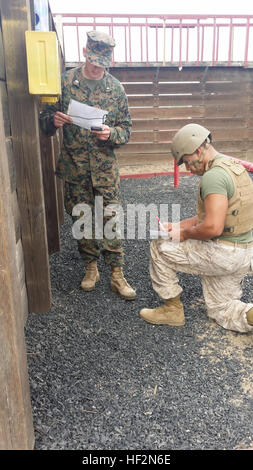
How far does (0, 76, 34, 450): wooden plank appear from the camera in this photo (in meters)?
1.17

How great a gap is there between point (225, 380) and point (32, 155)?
67.3 inches

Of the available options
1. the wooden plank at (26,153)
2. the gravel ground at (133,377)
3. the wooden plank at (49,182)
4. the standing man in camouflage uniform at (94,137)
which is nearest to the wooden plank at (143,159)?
the wooden plank at (49,182)

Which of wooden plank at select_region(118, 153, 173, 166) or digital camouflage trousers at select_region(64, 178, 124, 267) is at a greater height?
digital camouflage trousers at select_region(64, 178, 124, 267)

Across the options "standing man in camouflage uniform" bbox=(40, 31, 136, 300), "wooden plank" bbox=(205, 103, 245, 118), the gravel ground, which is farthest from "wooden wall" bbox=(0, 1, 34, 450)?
"wooden plank" bbox=(205, 103, 245, 118)

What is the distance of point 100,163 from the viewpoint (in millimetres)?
2904

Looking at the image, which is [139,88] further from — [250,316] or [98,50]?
[250,316]

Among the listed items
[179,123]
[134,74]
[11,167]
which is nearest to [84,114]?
[11,167]

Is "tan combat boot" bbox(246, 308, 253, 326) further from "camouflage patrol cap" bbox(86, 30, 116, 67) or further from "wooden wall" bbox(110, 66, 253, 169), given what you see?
"wooden wall" bbox(110, 66, 253, 169)

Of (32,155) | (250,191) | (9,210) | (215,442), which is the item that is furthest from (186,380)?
(32,155)

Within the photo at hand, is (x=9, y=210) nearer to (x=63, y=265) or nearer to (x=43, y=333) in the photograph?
(x=43, y=333)

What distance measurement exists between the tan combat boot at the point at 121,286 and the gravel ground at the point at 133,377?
6cm

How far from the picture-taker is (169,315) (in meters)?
2.56

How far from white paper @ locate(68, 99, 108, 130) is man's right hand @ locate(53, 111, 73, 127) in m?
0.04

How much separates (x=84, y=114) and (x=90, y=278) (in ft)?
4.13
